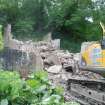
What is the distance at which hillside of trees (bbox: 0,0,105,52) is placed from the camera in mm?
43188

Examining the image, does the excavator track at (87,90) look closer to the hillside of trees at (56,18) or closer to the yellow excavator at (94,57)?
the yellow excavator at (94,57)

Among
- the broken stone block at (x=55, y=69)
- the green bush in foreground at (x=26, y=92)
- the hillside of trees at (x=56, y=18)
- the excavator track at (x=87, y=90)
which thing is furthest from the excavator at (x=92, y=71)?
the hillside of trees at (x=56, y=18)

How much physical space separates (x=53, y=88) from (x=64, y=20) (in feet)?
140

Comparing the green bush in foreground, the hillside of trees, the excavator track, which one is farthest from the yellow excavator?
the hillside of trees

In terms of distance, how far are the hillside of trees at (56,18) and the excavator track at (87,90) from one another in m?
26.9

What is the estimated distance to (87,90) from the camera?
12.4m

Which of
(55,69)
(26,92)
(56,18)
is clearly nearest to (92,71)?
(55,69)

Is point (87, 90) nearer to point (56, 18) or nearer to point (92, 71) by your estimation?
point (92, 71)

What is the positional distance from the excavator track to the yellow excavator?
0.62 m

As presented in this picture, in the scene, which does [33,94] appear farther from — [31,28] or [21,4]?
[21,4]

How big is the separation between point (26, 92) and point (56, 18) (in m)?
43.2

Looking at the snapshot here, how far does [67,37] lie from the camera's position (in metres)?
43.4

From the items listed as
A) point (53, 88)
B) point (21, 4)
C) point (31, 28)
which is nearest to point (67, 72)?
point (53, 88)

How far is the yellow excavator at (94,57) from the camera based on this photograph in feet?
37.5
